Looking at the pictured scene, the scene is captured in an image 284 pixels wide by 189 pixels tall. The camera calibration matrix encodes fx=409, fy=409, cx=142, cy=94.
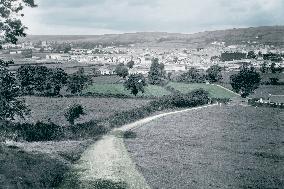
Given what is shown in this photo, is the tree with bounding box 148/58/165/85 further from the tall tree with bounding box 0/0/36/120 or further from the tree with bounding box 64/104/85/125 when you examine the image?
the tall tree with bounding box 0/0/36/120

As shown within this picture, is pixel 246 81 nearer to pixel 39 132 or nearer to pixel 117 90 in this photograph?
pixel 117 90

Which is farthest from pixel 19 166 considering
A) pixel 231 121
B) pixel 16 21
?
pixel 231 121

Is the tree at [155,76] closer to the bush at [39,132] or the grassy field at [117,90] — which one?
the grassy field at [117,90]

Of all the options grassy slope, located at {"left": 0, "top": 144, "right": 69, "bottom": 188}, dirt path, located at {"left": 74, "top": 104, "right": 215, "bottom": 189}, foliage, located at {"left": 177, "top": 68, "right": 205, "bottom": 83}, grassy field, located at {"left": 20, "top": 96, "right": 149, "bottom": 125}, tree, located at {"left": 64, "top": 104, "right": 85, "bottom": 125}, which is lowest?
foliage, located at {"left": 177, "top": 68, "right": 205, "bottom": 83}

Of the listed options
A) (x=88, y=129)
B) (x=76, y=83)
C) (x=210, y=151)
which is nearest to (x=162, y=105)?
(x=88, y=129)

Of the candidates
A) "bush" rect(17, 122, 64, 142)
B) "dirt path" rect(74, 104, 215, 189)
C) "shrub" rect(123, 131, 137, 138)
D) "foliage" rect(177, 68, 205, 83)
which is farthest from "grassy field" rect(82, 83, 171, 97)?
"dirt path" rect(74, 104, 215, 189)

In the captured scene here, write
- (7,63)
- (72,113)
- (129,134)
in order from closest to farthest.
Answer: (7,63), (129,134), (72,113)
